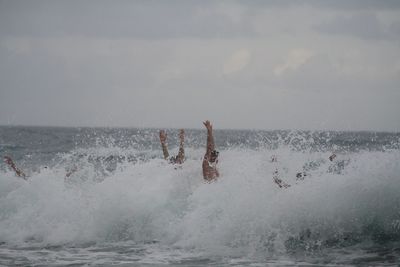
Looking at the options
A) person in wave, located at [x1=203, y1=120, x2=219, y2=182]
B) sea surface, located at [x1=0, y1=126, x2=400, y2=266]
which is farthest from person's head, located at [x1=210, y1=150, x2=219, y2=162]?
sea surface, located at [x1=0, y1=126, x2=400, y2=266]

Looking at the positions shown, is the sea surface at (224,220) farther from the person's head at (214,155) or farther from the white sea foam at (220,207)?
the person's head at (214,155)

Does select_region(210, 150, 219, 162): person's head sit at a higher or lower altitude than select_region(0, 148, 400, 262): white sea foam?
Result: higher

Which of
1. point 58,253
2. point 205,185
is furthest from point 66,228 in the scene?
point 205,185

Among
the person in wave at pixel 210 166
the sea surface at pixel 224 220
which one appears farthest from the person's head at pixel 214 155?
the sea surface at pixel 224 220

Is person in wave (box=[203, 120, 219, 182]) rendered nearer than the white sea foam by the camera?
No

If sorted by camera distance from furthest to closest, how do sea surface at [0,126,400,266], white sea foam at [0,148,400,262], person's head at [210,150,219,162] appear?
person's head at [210,150,219,162] → white sea foam at [0,148,400,262] → sea surface at [0,126,400,266]

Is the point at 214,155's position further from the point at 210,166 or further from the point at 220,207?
the point at 220,207

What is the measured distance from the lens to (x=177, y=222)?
10.5 m

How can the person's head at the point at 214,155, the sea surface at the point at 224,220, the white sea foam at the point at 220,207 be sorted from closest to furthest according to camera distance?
the sea surface at the point at 224,220
the white sea foam at the point at 220,207
the person's head at the point at 214,155

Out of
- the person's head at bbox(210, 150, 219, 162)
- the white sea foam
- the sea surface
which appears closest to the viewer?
the sea surface

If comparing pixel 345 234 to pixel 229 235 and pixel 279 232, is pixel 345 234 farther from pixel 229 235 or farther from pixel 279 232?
pixel 229 235

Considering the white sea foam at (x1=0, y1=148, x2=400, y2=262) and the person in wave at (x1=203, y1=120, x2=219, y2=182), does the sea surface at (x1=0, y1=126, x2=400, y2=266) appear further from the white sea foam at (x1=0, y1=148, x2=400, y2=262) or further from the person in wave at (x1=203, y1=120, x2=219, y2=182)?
the person in wave at (x1=203, y1=120, x2=219, y2=182)

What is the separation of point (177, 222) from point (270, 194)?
2072 mm

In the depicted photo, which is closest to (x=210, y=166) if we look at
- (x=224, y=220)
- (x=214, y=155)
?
(x=214, y=155)
